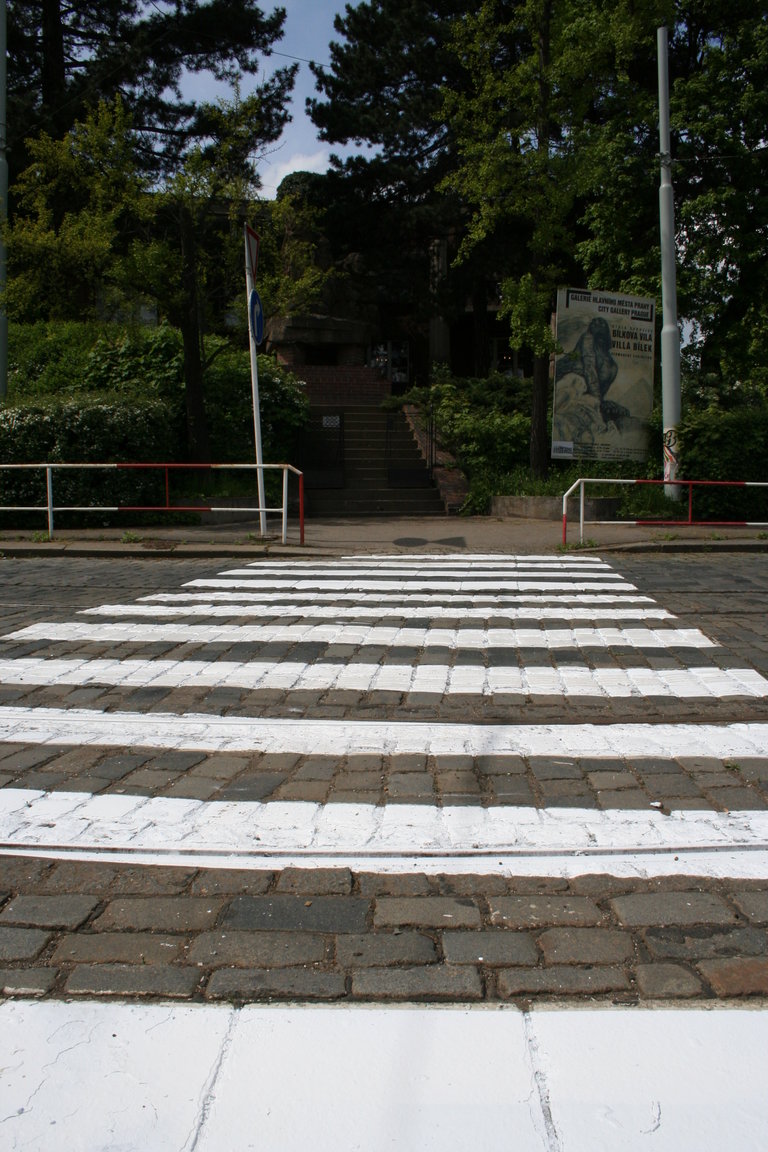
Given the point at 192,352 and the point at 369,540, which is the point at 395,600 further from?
the point at 192,352

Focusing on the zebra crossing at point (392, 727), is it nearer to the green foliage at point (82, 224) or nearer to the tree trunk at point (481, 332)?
the green foliage at point (82, 224)

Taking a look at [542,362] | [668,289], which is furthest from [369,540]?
[668,289]

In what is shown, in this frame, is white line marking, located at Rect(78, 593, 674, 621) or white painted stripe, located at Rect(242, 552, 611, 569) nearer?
white line marking, located at Rect(78, 593, 674, 621)

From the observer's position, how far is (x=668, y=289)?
1756 centimetres

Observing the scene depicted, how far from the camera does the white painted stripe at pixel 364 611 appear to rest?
8.52 metres

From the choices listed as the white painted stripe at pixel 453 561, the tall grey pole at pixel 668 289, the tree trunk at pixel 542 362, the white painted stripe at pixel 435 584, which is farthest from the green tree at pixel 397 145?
the white painted stripe at pixel 435 584

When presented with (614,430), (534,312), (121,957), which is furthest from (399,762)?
(614,430)

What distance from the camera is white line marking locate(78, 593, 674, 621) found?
852 cm

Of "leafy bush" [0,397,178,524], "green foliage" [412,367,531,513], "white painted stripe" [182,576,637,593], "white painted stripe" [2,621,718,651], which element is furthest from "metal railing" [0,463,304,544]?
"white painted stripe" [2,621,718,651]

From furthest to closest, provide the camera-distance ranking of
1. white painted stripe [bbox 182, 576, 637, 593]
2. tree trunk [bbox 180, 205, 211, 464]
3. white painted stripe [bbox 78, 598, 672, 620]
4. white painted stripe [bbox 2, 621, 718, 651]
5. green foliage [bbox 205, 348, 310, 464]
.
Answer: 1. green foliage [bbox 205, 348, 310, 464]
2. tree trunk [bbox 180, 205, 211, 464]
3. white painted stripe [bbox 182, 576, 637, 593]
4. white painted stripe [bbox 78, 598, 672, 620]
5. white painted stripe [bbox 2, 621, 718, 651]

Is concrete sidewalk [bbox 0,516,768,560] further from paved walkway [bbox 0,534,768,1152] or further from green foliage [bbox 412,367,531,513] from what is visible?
paved walkway [bbox 0,534,768,1152]

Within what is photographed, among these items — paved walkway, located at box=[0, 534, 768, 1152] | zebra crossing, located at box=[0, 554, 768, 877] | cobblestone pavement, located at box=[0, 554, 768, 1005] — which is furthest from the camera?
zebra crossing, located at box=[0, 554, 768, 877]

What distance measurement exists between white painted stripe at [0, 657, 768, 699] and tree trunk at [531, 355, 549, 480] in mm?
13426

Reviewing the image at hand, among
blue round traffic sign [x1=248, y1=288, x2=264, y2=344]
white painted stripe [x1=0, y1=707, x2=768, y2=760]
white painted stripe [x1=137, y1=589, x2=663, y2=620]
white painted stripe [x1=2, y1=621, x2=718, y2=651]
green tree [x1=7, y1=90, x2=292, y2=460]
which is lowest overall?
white painted stripe [x1=0, y1=707, x2=768, y2=760]
